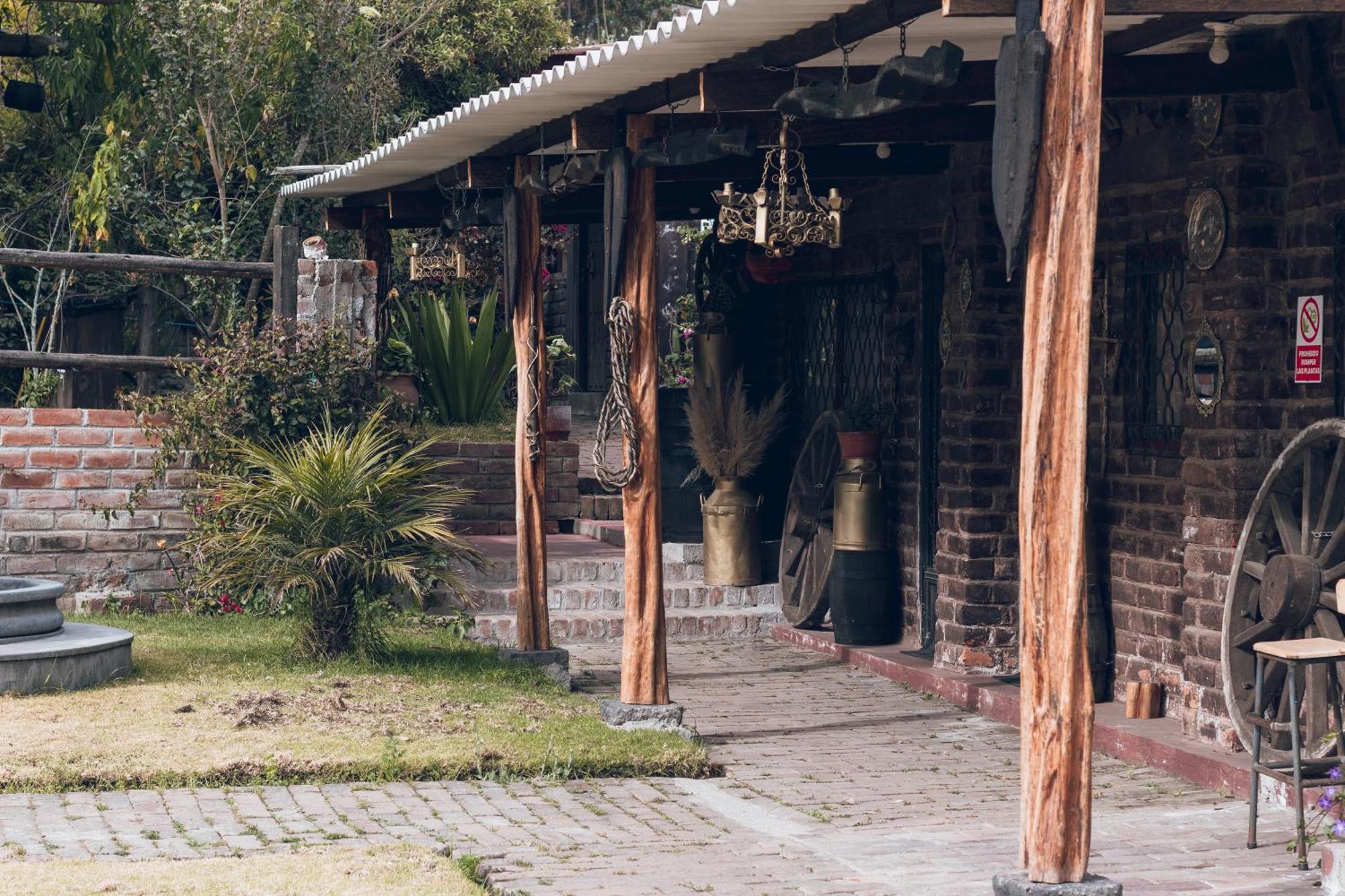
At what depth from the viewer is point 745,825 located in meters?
6.19

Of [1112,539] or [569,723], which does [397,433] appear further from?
[1112,539]

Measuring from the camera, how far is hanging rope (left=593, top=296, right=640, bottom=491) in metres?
7.68

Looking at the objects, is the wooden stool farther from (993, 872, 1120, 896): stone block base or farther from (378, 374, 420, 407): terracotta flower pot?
(378, 374, 420, 407): terracotta flower pot

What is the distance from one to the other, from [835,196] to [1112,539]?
2619 mm

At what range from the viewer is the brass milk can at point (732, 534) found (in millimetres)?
11617

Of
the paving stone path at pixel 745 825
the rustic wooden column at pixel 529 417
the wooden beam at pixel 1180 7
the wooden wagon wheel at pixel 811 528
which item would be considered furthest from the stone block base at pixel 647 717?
the wooden beam at pixel 1180 7

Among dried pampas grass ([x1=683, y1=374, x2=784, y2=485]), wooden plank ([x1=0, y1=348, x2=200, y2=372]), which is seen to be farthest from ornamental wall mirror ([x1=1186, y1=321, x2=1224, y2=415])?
wooden plank ([x1=0, y1=348, x2=200, y2=372])

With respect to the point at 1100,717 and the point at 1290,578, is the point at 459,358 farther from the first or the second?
the point at 1290,578

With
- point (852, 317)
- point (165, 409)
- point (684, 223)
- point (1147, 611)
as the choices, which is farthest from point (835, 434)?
point (684, 223)

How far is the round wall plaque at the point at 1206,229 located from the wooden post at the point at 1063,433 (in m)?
2.51

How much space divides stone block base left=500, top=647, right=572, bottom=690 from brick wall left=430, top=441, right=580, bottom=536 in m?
3.27

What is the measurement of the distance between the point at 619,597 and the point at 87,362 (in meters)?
3.63

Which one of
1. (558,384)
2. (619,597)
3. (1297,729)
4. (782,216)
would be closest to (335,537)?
(619,597)

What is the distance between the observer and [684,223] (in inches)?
753
